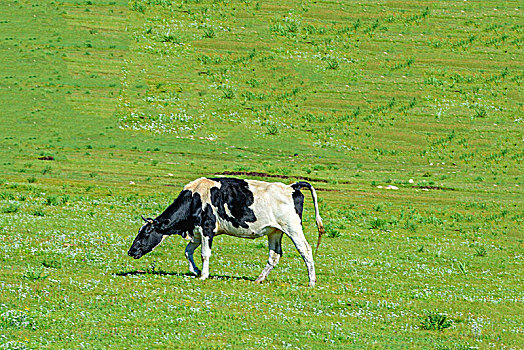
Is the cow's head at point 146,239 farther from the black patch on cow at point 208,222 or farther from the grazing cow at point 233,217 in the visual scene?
the black patch on cow at point 208,222

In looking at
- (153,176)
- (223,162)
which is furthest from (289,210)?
(223,162)

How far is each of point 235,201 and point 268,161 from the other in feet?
133

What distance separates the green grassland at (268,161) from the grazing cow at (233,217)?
92cm

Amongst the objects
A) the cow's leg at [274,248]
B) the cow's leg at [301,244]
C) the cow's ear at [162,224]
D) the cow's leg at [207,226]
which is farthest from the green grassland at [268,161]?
the cow's ear at [162,224]

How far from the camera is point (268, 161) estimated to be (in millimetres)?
60656

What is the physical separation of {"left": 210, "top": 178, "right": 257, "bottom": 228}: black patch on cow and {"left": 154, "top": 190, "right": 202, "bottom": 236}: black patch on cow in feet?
2.00

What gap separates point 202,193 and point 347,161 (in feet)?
149

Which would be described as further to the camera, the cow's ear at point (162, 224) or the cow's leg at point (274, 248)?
the cow's ear at point (162, 224)

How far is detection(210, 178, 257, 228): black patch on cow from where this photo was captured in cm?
1989

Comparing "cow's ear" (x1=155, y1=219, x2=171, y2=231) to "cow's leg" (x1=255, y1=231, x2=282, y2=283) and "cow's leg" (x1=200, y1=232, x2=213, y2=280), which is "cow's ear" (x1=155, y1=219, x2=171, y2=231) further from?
"cow's leg" (x1=255, y1=231, x2=282, y2=283)

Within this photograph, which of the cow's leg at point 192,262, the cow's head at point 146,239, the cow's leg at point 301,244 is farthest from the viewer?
the cow's head at point 146,239

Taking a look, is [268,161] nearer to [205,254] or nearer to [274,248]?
[274,248]

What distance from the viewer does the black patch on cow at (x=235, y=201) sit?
65.3 ft

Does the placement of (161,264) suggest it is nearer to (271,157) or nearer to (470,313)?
(470,313)
